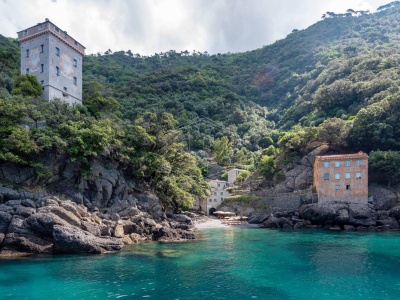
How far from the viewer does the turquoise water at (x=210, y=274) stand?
51.4ft

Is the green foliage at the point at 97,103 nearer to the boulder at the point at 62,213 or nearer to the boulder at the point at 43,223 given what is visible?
the boulder at the point at 62,213

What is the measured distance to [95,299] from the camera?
1462 cm

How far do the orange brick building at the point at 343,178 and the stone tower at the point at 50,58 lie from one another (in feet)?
140

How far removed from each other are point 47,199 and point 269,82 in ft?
466

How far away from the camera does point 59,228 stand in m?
24.0

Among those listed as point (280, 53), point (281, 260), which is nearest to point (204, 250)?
point (281, 260)

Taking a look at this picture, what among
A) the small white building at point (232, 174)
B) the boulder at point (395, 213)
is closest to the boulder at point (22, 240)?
the boulder at point (395, 213)

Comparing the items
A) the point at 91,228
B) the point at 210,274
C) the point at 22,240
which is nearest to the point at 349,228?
the point at 210,274

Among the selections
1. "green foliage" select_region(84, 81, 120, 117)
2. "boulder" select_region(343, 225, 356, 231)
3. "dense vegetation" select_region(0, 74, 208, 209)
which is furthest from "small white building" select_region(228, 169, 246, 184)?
"green foliage" select_region(84, 81, 120, 117)

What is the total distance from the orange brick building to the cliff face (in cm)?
2610

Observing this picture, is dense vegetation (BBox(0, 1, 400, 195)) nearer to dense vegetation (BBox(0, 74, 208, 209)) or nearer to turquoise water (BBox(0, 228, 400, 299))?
dense vegetation (BBox(0, 74, 208, 209))

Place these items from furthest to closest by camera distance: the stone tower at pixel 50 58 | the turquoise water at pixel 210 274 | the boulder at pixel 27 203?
the stone tower at pixel 50 58 < the boulder at pixel 27 203 < the turquoise water at pixel 210 274

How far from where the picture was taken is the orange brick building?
4800 centimetres

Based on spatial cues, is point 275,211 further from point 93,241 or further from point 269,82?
point 269,82
